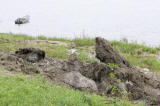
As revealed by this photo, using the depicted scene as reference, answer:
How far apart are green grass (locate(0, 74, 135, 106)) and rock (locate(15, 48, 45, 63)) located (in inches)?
81.2

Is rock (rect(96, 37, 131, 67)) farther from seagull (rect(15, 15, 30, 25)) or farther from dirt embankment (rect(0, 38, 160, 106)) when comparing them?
seagull (rect(15, 15, 30, 25))

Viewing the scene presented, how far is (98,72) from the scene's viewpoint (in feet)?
26.5

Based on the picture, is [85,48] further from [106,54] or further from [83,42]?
[106,54]

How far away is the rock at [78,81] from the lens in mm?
7651

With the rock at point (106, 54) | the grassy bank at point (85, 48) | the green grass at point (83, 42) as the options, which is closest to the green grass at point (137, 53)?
the grassy bank at point (85, 48)

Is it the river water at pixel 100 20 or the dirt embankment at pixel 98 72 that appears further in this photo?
the river water at pixel 100 20

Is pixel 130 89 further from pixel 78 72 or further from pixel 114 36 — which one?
pixel 114 36

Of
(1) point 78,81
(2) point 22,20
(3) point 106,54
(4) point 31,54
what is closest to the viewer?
(1) point 78,81

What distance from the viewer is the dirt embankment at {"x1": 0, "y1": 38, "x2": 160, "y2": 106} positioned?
768 cm

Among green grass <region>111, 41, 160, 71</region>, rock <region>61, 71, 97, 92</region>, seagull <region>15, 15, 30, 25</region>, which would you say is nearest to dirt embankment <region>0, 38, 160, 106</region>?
rock <region>61, 71, 97, 92</region>

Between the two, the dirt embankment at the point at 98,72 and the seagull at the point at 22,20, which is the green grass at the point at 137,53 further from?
the seagull at the point at 22,20

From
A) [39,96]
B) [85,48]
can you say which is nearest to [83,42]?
[85,48]

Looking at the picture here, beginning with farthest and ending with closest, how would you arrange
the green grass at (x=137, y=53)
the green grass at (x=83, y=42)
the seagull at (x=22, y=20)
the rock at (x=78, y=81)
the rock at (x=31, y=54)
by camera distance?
the seagull at (x=22, y=20) < the green grass at (x=83, y=42) < the green grass at (x=137, y=53) < the rock at (x=31, y=54) < the rock at (x=78, y=81)

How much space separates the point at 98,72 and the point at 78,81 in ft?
1.94
